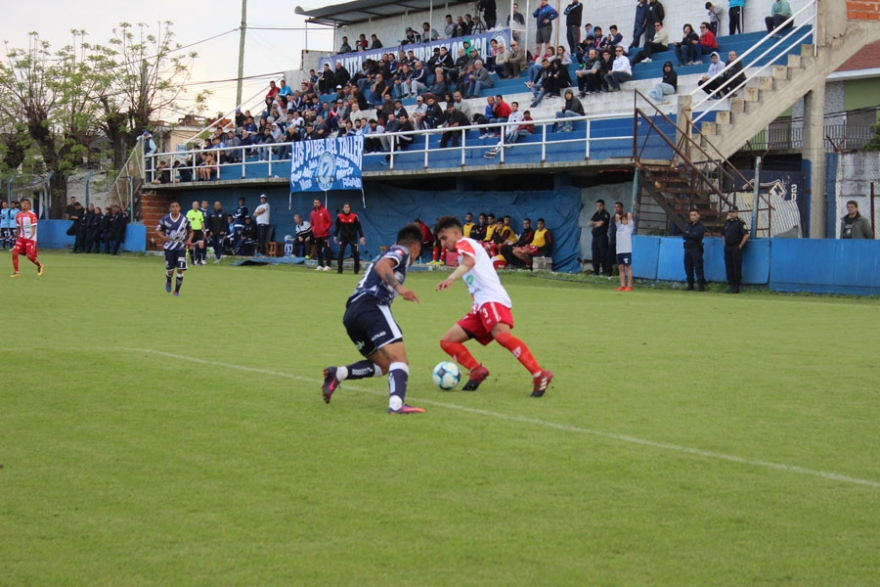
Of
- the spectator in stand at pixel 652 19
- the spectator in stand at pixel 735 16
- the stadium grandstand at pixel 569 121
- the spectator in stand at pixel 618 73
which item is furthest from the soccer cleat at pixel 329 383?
the spectator in stand at pixel 735 16

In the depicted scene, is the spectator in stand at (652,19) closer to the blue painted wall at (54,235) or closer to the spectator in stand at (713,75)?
the spectator in stand at (713,75)

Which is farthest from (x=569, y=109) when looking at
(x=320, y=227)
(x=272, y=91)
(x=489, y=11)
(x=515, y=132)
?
(x=272, y=91)

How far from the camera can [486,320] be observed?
9.38 metres

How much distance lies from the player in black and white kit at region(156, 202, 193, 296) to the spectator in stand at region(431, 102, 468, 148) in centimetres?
1223

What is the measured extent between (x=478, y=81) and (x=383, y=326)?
2764cm

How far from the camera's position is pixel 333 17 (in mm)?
48500

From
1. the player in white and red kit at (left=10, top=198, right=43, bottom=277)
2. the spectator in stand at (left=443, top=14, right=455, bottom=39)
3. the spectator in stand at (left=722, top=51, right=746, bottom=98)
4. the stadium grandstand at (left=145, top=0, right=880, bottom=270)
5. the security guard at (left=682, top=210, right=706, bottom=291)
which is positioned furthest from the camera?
the spectator in stand at (left=443, top=14, right=455, bottom=39)

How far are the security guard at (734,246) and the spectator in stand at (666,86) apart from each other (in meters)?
6.65

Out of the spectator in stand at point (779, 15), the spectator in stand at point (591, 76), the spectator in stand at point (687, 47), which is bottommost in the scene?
the spectator in stand at point (591, 76)

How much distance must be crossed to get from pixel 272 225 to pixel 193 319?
23504 millimetres

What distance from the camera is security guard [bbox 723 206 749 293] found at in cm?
2270

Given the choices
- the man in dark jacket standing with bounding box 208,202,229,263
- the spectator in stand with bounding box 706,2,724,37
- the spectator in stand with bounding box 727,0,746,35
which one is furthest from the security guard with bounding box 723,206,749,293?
the man in dark jacket standing with bounding box 208,202,229,263

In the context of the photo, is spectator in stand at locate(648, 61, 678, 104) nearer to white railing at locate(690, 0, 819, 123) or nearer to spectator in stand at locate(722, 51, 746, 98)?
white railing at locate(690, 0, 819, 123)

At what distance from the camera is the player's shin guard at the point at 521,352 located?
9.12 meters
